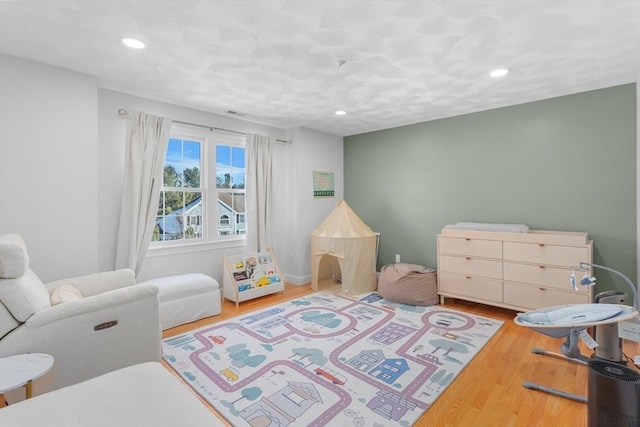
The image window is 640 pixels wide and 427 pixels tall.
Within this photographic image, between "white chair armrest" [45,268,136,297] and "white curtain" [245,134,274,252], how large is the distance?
5.83ft

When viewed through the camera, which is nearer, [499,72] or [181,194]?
[499,72]

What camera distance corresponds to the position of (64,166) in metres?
2.76

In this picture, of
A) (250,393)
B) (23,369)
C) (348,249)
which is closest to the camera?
(23,369)

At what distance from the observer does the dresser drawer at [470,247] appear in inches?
138

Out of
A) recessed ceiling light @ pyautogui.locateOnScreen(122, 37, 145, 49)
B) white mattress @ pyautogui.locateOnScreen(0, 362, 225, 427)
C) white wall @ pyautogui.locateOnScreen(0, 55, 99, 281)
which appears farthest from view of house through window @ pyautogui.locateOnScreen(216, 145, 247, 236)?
white mattress @ pyautogui.locateOnScreen(0, 362, 225, 427)

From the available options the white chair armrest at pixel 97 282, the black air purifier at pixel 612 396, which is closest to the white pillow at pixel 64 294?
the white chair armrest at pixel 97 282

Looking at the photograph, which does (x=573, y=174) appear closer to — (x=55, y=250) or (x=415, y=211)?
(x=415, y=211)

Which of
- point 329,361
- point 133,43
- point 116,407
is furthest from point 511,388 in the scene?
point 133,43

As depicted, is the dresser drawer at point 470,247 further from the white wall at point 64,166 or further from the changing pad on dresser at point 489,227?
the white wall at point 64,166

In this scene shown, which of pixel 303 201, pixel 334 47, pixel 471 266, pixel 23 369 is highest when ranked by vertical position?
pixel 334 47

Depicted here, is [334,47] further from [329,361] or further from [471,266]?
[471,266]

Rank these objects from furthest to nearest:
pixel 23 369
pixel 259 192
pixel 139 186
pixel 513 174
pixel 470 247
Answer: pixel 259 192 → pixel 513 174 → pixel 470 247 → pixel 139 186 → pixel 23 369

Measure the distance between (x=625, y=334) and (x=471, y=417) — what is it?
1.16 meters

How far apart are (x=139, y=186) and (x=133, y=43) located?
154 centimetres
